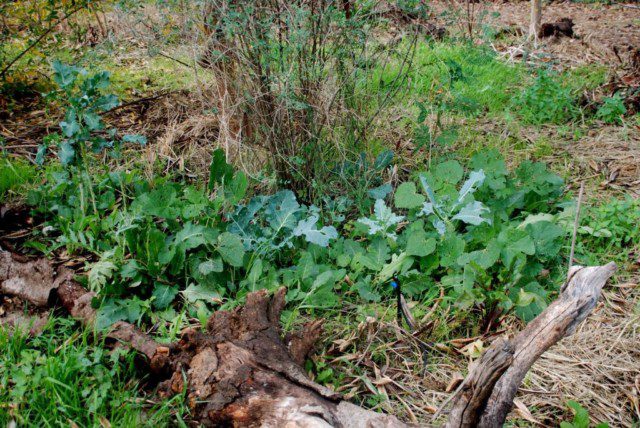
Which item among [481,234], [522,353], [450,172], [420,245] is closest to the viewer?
Result: [522,353]

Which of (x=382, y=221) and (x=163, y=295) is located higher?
(x=382, y=221)

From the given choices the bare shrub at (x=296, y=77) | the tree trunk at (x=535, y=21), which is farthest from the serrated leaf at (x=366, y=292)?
the tree trunk at (x=535, y=21)

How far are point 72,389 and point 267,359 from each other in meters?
0.75

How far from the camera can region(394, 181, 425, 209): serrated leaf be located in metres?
3.04

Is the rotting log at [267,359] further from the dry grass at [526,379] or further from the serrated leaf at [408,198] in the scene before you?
the serrated leaf at [408,198]

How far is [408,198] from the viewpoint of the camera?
3068 millimetres

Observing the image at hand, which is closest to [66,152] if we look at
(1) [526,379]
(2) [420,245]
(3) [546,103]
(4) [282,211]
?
(4) [282,211]

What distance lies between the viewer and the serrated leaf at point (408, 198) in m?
3.04

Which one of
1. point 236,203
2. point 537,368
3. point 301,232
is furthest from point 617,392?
point 236,203

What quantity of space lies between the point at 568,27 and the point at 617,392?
5.32m

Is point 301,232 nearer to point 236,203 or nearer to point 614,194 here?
point 236,203

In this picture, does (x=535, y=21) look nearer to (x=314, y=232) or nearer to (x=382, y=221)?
(x=382, y=221)

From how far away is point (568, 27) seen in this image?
625 centimetres

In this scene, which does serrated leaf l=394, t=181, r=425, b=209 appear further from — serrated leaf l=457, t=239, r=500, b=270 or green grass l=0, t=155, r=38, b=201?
green grass l=0, t=155, r=38, b=201
